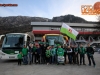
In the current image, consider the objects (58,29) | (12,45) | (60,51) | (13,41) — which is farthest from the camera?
(58,29)

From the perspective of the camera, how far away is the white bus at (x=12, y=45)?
51.0 feet

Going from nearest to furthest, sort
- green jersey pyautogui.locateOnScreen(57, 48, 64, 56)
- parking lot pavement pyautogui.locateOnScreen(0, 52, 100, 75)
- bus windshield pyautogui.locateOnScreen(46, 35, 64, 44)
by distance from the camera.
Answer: parking lot pavement pyautogui.locateOnScreen(0, 52, 100, 75) → green jersey pyautogui.locateOnScreen(57, 48, 64, 56) → bus windshield pyautogui.locateOnScreen(46, 35, 64, 44)

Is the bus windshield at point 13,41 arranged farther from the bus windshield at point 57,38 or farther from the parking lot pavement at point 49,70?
the parking lot pavement at point 49,70

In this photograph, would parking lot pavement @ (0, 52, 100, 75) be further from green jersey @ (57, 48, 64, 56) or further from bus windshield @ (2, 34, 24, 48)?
bus windshield @ (2, 34, 24, 48)

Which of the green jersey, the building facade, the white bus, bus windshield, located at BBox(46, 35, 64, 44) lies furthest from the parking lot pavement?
the building facade

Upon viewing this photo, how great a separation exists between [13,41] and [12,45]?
18.2 inches

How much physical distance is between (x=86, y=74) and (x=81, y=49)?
4463mm

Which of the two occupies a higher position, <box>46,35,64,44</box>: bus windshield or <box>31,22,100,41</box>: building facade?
<box>31,22,100,41</box>: building facade

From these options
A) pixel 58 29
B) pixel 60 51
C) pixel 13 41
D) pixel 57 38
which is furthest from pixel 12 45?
pixel 58 29

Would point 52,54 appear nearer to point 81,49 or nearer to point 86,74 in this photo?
point 81,49

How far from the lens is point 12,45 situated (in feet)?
52.5

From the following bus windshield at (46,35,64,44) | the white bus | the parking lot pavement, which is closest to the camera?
the parking lot pavement

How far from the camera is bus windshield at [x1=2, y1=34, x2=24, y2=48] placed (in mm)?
16016

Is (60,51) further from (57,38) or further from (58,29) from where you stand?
(58,29)
